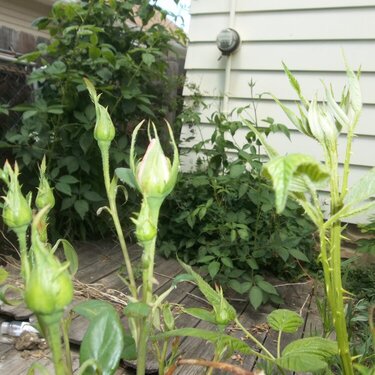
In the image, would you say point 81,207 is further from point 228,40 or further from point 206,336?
point 206,336

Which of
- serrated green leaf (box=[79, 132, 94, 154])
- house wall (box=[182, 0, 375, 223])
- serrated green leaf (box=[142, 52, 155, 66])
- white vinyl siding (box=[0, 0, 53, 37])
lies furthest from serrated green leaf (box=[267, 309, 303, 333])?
white vinyl siding (box=[0, 0, 53, 37])

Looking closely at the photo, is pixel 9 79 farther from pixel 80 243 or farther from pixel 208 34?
pixel 208 34

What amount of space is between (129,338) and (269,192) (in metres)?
1.52

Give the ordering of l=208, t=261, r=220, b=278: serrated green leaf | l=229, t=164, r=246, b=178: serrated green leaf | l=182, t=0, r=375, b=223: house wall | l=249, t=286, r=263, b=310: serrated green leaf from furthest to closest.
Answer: l=182, t=0, r=375, b=223: house wall, l=229, t=164, r=246, b=178: serrated green leaf, l=208, t=261, r=220, b=278: serrated green leaf, l=249, t=286, r=263, b=310: serrated green leaf

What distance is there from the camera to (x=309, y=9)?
272 centimetres

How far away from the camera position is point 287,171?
359 millimetres

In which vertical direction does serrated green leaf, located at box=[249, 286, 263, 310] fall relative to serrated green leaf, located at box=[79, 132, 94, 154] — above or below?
below

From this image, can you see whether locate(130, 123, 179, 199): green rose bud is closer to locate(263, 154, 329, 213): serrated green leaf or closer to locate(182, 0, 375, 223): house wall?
locate(263, 154, 329, 213): serrated green leaf

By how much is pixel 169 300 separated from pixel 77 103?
Answer: 1.35m

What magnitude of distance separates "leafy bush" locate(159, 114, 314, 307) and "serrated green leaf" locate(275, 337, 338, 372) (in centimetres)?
108

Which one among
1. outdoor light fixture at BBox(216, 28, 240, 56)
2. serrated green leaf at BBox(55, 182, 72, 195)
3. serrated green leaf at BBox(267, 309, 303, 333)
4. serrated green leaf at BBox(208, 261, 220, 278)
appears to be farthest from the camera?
outdoor light fixture at BBox(216, 28, 240, 56)

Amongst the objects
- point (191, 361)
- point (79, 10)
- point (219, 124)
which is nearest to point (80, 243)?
point (219, 124)

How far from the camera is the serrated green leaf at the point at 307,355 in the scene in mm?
545

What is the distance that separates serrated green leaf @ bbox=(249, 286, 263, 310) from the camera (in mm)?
1650
